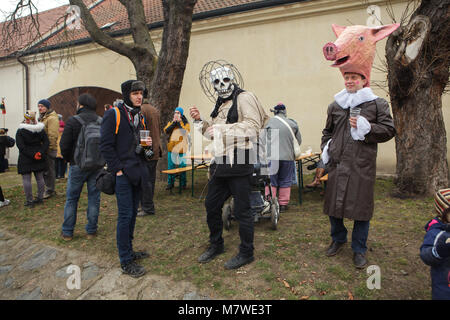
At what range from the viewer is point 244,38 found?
31.7 ft

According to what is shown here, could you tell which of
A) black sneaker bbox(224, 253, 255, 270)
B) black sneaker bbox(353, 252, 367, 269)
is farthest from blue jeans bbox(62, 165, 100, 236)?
black sneaker bbox(353, 252, 367, 269)

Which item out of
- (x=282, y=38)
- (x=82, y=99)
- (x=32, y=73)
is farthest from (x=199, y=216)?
(x=32, y=73)

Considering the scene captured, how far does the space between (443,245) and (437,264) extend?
0.19 m

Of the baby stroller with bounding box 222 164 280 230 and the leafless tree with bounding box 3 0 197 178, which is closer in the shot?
the baby stroller with bounding box 222 164 280 230

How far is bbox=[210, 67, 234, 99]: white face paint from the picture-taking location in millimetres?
3355

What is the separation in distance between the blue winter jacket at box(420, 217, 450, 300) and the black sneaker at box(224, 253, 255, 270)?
172 cm

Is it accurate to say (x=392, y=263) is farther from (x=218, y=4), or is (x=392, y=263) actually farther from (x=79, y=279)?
(x=218, y=4)

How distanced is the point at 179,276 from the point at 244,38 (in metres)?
8.01

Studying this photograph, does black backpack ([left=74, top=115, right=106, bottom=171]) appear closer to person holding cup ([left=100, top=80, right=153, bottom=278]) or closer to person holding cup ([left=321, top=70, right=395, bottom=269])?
person holding cup ([left=100, top=80, right=153, bottom=278])

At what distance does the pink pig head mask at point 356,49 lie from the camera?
3191 mm

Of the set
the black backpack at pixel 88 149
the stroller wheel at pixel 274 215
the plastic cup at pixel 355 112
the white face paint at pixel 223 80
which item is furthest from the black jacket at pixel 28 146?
the plastic cup at pixel 355 112

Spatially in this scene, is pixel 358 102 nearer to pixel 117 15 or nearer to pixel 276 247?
pixel 276 247

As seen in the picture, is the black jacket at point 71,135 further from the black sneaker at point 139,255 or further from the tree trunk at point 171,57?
the tree trunk at point 171,57
